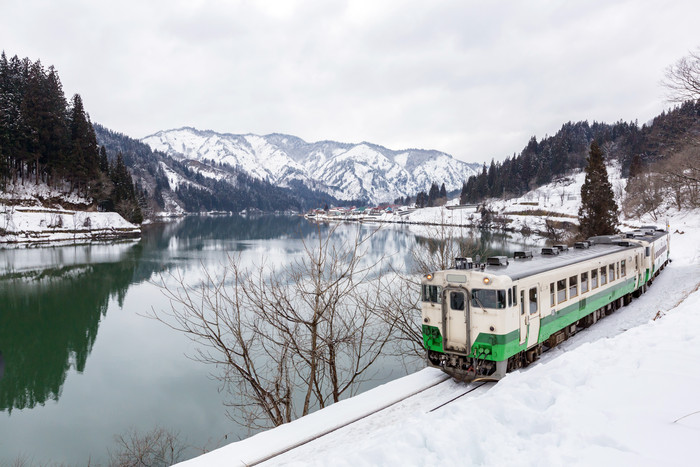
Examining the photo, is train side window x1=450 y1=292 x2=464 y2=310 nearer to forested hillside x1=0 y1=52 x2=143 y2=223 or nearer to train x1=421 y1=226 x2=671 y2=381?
train x1=421 y1=226 x2=671 y2=381

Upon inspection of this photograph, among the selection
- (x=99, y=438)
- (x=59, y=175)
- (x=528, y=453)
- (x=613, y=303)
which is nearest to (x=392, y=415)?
(x=528, y=453)

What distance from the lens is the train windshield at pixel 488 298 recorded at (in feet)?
31.9

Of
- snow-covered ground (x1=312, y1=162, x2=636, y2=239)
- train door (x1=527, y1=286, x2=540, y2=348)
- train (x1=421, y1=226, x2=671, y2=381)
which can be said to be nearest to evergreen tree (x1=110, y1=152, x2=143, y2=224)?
snow-covered ground (x1=312, y1=162, x2=636, y2=239)

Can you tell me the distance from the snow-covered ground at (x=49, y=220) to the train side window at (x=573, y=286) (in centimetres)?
7256

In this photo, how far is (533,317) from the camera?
10953mm

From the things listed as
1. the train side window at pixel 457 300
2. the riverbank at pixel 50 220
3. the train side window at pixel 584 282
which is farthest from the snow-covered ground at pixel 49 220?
the train side window at pixel 584 282

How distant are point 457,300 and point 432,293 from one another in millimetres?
700

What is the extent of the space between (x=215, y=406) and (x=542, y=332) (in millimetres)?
11603

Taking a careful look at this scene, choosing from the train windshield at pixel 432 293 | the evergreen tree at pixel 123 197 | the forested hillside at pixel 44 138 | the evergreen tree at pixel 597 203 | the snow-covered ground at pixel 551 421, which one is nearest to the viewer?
the snow-covered ground at pixel 551 421

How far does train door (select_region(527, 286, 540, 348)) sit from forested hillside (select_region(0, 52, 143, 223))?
79529 mm

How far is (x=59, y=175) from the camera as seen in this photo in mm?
75062

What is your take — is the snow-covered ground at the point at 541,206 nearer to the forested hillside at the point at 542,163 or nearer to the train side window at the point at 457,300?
the forested hillside at the point at 542,163

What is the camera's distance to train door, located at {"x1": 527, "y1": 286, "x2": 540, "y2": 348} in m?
10.8

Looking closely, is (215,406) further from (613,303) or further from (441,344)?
(613,303)
